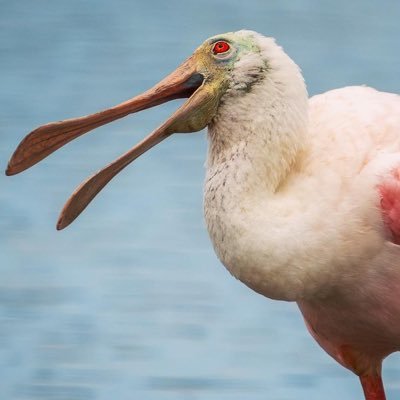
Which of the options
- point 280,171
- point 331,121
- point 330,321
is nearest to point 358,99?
point 331,121

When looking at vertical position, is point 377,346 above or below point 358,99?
below

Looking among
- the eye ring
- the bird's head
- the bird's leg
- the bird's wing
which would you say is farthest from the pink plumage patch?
the bird's leg

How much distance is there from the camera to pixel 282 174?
346 cm

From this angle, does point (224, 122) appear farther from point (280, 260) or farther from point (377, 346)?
point (377, 346)

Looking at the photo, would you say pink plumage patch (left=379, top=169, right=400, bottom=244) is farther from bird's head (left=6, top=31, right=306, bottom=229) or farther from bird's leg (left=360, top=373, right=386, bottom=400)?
bird's leg (left=360, top=373, right=386, bottom=400)

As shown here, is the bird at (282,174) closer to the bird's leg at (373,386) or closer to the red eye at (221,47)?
the red eye at (221,47)

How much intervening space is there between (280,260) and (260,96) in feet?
1.40

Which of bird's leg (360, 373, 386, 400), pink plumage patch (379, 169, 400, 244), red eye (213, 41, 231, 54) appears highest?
red eye (213, 41, 231, 54)

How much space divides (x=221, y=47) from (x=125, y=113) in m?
0.31

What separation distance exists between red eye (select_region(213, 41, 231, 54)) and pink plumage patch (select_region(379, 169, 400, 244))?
523 mm

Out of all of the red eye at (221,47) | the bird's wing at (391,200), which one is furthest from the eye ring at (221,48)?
the bird's wing at (391,200)

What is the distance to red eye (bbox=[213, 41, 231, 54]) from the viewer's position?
3485 mm

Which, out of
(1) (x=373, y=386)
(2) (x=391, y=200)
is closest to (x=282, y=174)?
(2) (x=391, y=200)

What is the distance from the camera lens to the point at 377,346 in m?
3.89
